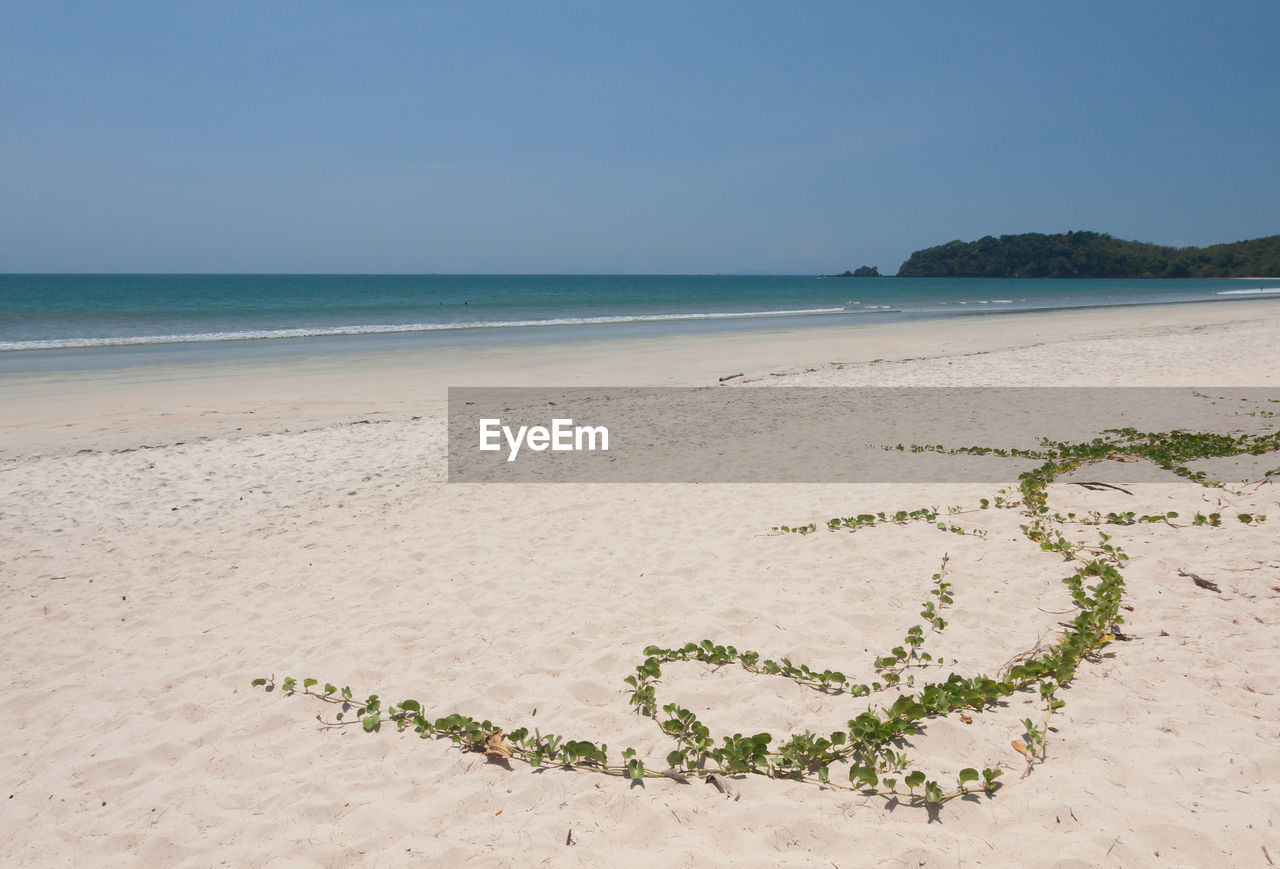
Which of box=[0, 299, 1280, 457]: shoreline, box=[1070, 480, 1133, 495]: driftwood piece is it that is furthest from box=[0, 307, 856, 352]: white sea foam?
box=[1070, 480, 1133, 495]: driftwood piece

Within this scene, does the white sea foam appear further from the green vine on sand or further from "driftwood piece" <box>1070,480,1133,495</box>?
"driftwood piece" <box>1070,480,1133,495</box>

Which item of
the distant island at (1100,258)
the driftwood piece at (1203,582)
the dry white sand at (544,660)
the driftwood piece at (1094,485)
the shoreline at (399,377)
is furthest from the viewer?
the distant island at (1100,258)

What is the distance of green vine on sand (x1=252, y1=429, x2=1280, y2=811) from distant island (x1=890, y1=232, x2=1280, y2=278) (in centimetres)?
13245

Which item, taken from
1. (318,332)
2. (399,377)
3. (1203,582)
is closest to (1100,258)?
(318,332)

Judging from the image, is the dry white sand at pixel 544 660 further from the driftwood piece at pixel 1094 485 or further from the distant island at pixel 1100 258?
the distant island at pixel 1100 258

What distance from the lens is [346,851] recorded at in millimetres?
2684

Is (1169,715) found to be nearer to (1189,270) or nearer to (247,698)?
(247,698)

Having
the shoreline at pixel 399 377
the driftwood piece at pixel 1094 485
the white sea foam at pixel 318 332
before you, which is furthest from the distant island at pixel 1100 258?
the driftwood piece at pixel 1094 485

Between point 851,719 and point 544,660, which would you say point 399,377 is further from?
point 851,719

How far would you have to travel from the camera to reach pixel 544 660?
4.01 metres

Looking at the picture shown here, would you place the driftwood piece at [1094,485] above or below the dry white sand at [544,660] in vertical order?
above

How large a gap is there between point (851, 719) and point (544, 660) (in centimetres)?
166

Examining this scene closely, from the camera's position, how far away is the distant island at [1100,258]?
11106 cm

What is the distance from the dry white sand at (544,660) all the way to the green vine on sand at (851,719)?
76 mm
